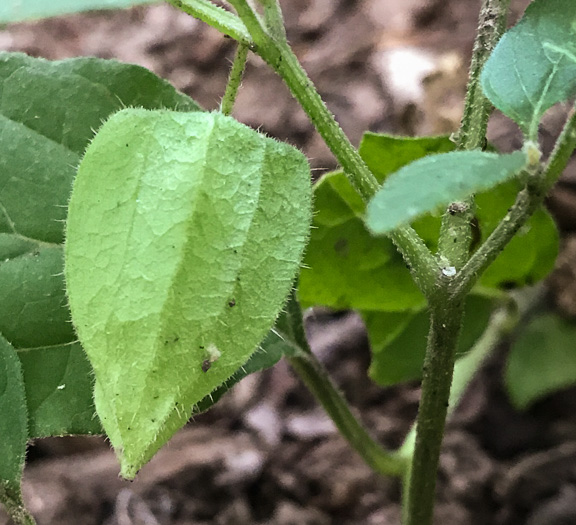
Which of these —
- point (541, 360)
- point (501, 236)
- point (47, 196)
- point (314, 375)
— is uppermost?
point (501, 236)

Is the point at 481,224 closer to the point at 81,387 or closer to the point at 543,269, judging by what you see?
the point at 543,269

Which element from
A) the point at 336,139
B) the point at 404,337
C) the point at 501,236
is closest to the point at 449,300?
the point at 501,236

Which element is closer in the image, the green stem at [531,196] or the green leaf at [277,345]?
the green stem at [531,196]

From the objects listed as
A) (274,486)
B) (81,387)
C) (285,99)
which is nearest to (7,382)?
(81,387)

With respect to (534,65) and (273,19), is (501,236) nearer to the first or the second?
(534,65)

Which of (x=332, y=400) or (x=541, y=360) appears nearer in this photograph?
(x=332, y=400)

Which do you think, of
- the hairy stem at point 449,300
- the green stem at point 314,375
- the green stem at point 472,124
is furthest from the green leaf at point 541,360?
the green stem at point 472,124

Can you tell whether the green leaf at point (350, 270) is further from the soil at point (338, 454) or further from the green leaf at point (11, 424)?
the green leaf at point (11, 424)
